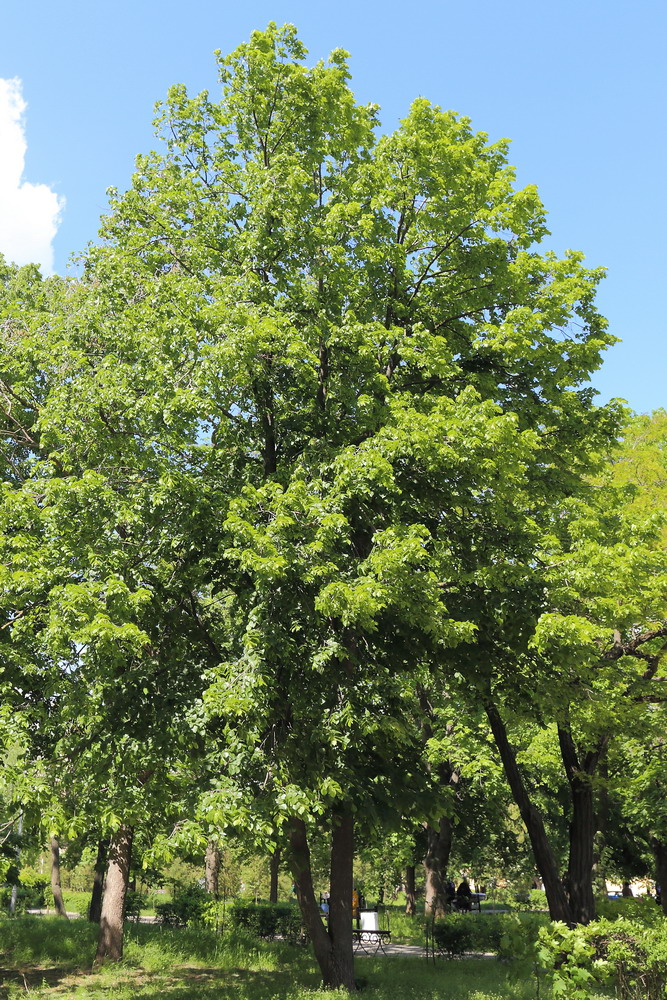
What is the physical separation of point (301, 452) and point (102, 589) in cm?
400

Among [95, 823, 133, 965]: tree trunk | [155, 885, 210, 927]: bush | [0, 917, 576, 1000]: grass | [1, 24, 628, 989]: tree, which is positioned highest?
[1, 24, 628, 989]: tree

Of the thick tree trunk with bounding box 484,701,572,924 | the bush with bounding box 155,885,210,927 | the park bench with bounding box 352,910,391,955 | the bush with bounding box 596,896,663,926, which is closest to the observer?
the bush with bounding box 596,896,663,926

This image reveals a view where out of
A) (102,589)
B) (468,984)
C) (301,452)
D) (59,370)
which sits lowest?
(468,984)

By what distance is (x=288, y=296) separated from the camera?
12.7 meters

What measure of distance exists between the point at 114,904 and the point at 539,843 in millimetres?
8818

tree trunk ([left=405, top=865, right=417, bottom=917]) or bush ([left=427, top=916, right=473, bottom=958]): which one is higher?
A: bush ([left=427, top=916, right=473, bottom=958])

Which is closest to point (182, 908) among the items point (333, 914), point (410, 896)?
point (333, 914)

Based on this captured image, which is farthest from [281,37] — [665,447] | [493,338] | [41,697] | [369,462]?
[665,447]

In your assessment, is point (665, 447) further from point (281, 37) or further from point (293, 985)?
point (293, 985)

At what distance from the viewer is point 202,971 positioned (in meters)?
16.2

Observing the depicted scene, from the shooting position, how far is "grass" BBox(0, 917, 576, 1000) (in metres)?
12.5

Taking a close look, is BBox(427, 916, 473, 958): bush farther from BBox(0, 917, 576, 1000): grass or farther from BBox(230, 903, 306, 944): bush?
BBox(230, 903, 306, 944): bush

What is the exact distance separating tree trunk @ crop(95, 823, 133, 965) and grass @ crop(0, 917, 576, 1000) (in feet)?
1.14

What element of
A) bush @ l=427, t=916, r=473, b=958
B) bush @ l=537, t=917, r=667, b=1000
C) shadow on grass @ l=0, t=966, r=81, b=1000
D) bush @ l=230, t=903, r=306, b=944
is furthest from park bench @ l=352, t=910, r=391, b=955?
bush @ l=537, t=917, r=667, b=1000
